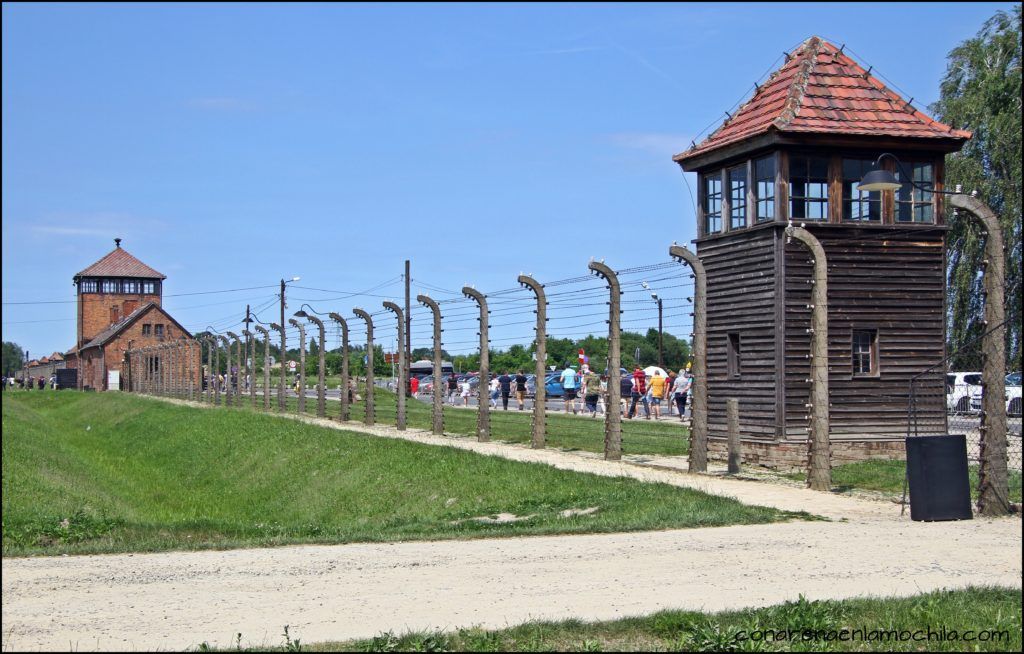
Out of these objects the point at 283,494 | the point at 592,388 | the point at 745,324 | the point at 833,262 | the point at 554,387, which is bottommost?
the point at 283,494

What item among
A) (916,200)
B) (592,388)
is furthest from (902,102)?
(592,388)

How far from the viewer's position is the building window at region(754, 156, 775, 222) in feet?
71.3

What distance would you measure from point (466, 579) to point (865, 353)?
1481 cm

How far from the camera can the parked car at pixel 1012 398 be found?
3375cm

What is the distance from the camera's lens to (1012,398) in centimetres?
3259

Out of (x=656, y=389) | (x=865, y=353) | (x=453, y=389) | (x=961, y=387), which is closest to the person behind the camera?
(x=865, y=353)

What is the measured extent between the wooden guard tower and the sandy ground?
9.26 metres

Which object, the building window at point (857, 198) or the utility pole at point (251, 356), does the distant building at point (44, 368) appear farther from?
the building window at point (857, 198)

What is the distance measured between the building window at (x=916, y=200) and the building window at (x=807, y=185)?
1.59m

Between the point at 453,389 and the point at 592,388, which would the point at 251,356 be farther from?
the point at 453,389

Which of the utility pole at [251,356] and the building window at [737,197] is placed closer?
the building window at [737,197]

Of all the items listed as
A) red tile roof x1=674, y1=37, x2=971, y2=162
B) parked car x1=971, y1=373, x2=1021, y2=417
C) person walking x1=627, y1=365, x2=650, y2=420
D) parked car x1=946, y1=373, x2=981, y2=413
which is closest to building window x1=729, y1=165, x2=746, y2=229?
red tile roof x1=674, y1=37, x2=971, y2=162

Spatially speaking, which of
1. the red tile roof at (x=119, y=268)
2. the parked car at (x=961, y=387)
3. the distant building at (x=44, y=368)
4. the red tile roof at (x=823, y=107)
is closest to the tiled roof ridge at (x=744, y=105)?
the red tile roof at (x=823, y=107)

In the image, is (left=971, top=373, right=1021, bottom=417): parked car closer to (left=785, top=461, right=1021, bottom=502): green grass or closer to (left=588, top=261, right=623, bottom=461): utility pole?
(left=785, top=461, right=1021, bottom=502): green grass
